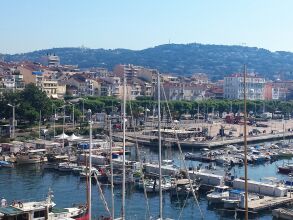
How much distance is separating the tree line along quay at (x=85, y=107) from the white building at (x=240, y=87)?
34.7 feet

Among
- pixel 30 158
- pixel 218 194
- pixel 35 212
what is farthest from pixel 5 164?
pixel 35 212

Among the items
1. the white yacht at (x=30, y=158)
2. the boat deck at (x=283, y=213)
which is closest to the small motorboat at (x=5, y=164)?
the white yacht at (x=30, y=158)

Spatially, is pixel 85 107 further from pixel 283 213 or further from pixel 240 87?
pixel 283 213

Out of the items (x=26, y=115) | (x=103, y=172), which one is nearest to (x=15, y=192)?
(x=103, y=172)

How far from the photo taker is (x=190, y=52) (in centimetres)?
16750

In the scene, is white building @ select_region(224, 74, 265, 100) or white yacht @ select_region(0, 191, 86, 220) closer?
white yacht @ select_region(0, 191, 86, 220)

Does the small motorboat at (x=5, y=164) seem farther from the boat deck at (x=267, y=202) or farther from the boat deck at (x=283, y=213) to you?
the boat deck at (x=283, y=213)

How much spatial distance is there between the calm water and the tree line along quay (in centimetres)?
628

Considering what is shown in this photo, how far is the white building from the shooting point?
73062mm

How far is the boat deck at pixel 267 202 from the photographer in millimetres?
18062

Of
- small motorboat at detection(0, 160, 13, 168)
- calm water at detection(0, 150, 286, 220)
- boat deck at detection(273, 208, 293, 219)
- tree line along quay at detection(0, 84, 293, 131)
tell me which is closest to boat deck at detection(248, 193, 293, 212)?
calm water at detection(0, 150, 286, 220)

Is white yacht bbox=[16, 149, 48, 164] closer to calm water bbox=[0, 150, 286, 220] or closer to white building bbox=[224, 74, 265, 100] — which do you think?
calm water bbox=[0, 150, 286, 220]

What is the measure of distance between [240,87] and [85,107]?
31311mm

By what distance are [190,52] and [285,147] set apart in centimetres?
13405
